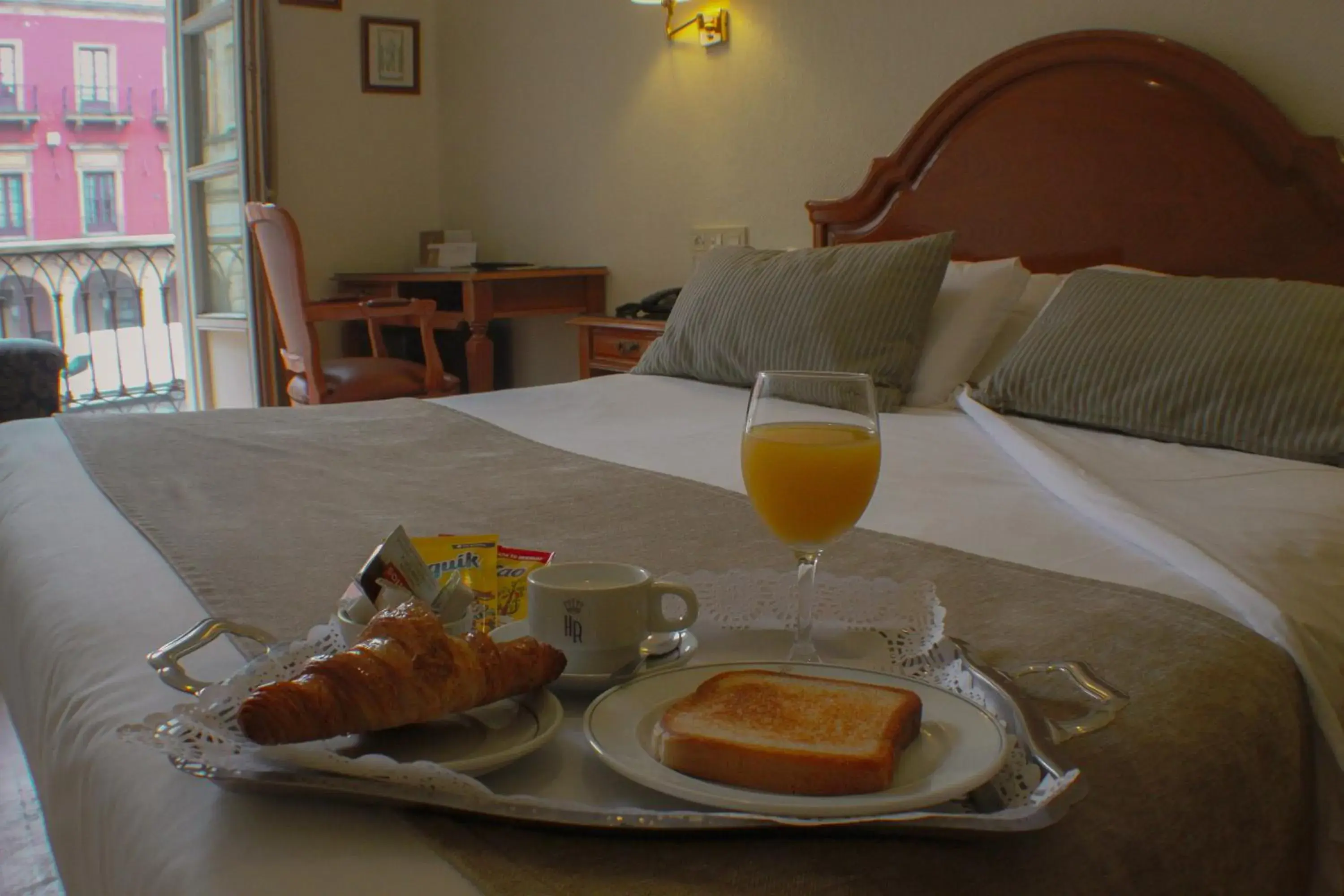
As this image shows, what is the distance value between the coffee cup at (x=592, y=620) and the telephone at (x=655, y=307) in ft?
8.18

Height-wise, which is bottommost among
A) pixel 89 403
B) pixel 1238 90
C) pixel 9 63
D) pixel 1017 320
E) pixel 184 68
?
pixel 89 403

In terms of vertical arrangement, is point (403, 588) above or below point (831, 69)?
below

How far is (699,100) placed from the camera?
11.3ft

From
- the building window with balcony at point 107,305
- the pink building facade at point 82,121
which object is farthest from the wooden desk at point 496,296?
the pink building facade at point 82,121

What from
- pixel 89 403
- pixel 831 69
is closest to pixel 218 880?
pixel 831 69

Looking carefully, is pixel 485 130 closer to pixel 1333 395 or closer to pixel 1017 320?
pixel 1017 320

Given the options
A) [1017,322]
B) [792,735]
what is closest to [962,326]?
[1017,322]

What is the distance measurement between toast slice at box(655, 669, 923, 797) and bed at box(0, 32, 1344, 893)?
0.13 metres

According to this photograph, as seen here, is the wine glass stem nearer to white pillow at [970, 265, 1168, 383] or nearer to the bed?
the bed

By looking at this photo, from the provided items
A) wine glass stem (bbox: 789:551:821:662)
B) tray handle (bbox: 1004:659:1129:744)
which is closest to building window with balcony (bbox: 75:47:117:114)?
wine glass stem (bbox: 789:551:821:662)

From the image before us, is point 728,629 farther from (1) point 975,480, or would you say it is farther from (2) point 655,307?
(2) point 655,307

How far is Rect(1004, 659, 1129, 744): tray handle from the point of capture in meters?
0.65

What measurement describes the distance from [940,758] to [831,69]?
2.68 m

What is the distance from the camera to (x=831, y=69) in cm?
299
